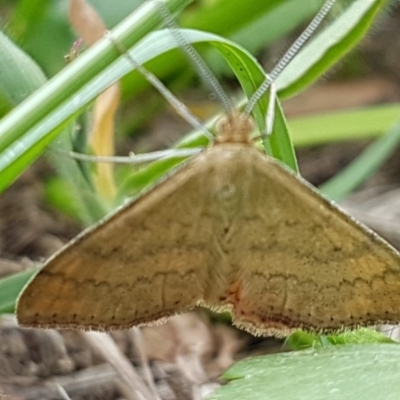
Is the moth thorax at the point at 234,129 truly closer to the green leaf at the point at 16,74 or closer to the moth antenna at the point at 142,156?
the moth antenna at the point at 142,156

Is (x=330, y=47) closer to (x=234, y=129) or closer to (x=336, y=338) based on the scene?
(x=234, y=129)

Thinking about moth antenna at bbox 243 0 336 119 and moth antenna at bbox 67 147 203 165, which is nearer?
moth antenna at bbox 243 0 336 119

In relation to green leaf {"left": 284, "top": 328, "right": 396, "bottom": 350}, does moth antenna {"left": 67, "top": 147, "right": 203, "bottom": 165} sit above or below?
above

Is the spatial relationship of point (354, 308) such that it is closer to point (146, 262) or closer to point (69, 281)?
point (146, 262)

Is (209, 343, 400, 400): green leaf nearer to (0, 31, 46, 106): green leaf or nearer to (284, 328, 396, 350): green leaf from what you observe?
(284, 328, 396, 350): green leaf

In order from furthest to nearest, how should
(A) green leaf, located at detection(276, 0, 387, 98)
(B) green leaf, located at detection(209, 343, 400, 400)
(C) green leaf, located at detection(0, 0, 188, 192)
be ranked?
1. (A) green leaf, located at detection(276, 0, 387, 98)
2. (C) green leaf, located at detection(0, 0, 188, 192)
3. (B) green leaf, located at detection(209, 343, 400, 400)

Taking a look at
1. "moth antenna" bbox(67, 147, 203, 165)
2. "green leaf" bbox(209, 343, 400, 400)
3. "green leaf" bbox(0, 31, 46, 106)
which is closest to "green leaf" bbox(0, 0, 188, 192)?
"green leaf" bbox(0, 31, 46, 106)

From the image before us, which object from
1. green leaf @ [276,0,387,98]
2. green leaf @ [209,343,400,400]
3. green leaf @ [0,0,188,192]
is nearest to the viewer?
green leaf @ [209,343,400,400]
